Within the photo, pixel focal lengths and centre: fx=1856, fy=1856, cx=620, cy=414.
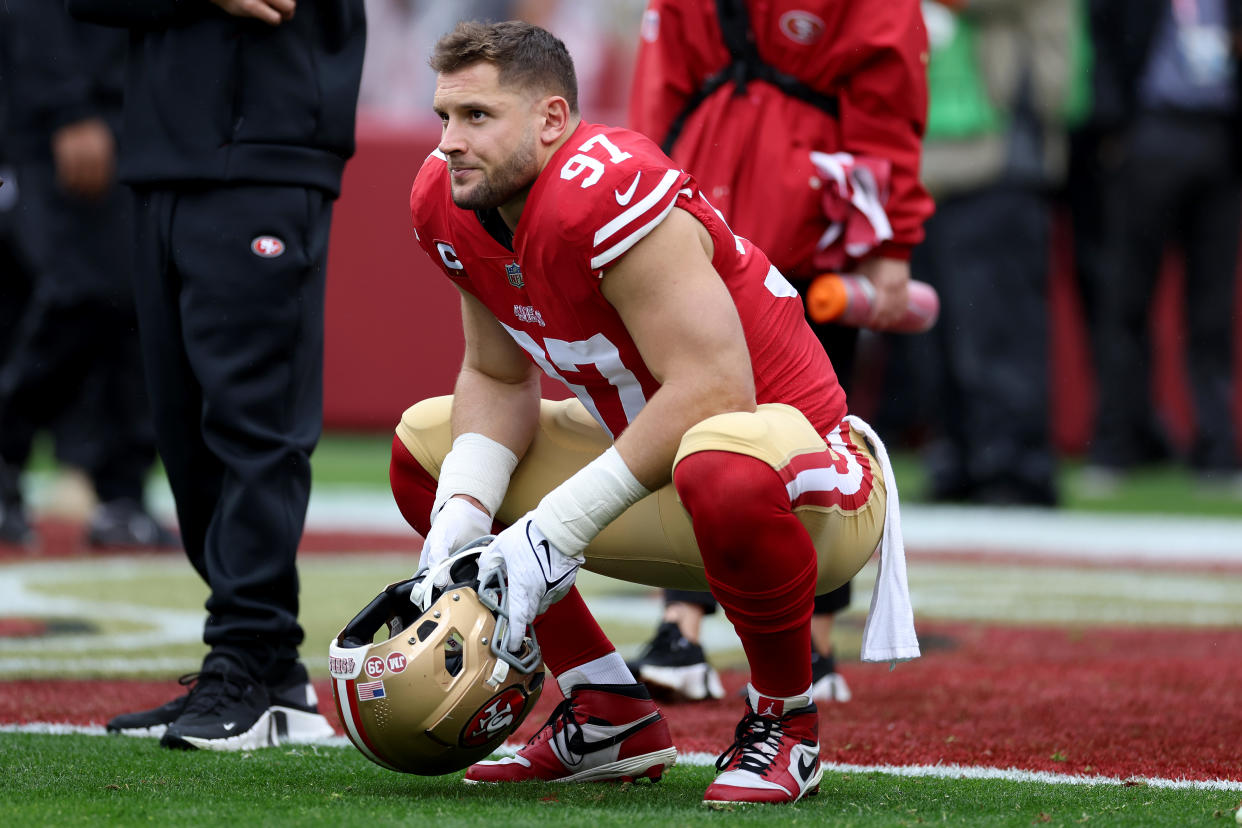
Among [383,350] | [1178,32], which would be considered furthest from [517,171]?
[383,350]

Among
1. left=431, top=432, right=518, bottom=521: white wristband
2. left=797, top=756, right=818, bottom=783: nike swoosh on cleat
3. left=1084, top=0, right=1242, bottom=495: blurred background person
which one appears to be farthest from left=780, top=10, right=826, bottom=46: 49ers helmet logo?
left=1084, top=0, right=1242, bottom=495: blurred background person

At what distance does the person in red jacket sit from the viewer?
13.1ft

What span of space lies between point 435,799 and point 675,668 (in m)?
1.16

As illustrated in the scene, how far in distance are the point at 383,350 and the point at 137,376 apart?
18.4ft

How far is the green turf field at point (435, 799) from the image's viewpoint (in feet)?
8.57

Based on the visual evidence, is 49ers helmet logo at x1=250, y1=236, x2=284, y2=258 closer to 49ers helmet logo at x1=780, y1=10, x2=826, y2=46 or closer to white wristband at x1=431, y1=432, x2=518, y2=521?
white wristband at x1=431, y1=432, x2=518, y2=521

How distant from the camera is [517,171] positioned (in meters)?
2.92

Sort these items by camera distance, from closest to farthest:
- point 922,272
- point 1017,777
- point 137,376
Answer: point 1017,777 → point 137,376 → point 922,272

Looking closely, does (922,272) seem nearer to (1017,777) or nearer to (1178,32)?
(1178,32)

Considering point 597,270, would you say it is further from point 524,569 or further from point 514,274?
point 524,569

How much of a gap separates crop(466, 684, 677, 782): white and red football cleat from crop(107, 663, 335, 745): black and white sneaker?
498 millimetres

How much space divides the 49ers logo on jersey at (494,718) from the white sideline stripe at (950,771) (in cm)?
46

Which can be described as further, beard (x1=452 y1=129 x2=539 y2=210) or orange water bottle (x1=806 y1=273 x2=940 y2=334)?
orange water bottle (x1=806 y1=273 x2=940 y2=334)

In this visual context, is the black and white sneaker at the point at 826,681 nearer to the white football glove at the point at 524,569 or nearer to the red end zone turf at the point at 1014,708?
the red end zone turf at the point at 1014,708
